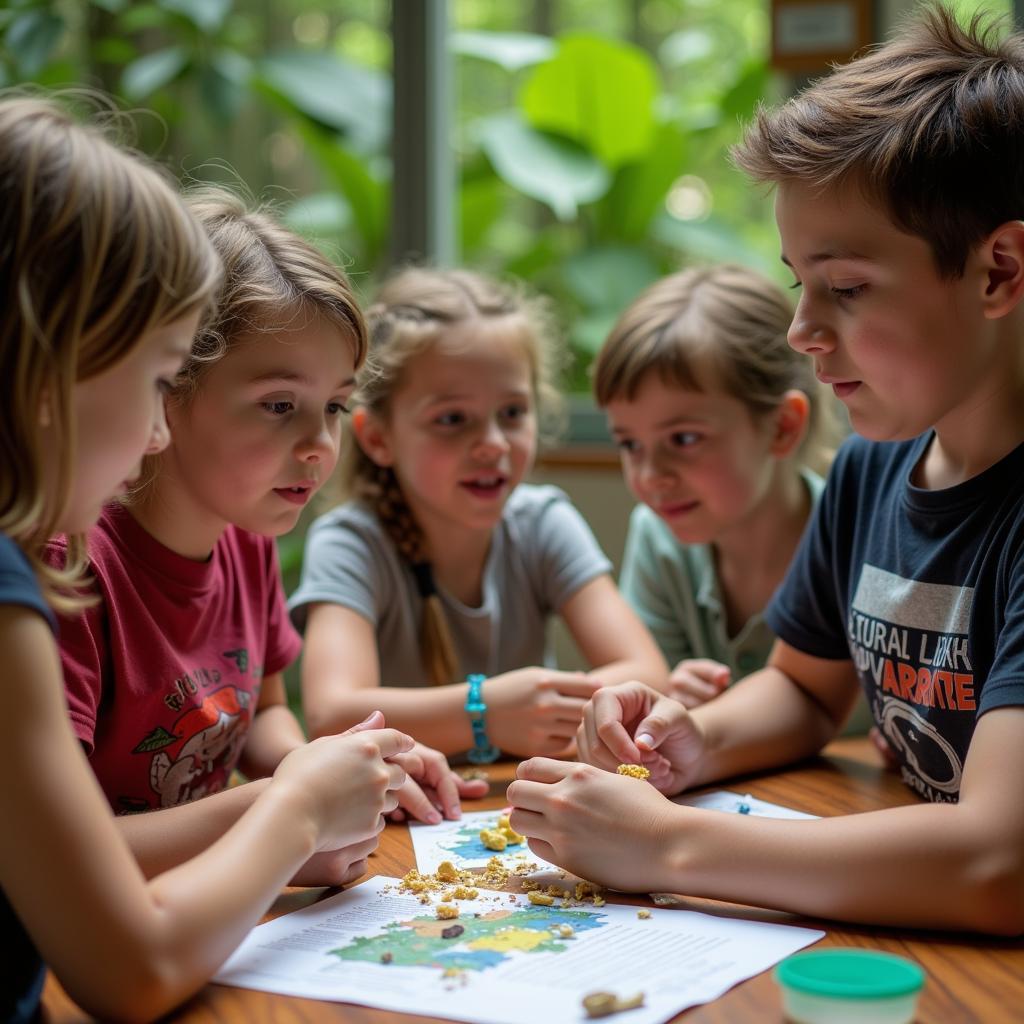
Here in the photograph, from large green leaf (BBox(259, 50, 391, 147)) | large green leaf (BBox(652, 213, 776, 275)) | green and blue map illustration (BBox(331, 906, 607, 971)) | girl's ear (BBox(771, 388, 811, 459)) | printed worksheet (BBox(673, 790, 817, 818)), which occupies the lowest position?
printed worksheet (BBox(673, 790, 817, 818))

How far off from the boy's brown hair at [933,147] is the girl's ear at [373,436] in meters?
0.73

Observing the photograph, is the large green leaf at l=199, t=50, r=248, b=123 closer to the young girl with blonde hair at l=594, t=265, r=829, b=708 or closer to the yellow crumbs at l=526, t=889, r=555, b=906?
the young girl with blonde hair at l=594, t=265, r=829, b=708

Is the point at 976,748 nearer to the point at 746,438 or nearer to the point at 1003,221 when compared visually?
the point at 1003,221

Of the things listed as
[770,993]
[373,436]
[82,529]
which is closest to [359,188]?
[373,436]

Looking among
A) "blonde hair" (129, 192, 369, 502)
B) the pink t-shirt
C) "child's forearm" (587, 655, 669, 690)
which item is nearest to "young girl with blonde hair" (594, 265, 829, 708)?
"child's forearm" (587, 655, 669, 690)

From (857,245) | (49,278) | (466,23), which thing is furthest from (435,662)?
(466,23)

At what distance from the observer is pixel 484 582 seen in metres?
1.66

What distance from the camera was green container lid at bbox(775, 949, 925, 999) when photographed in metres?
0.64

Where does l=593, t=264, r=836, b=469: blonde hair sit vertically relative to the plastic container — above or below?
above

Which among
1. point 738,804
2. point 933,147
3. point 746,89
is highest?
point 746,89

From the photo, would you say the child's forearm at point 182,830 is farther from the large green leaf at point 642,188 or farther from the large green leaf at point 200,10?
the large green leaf at point 200,10

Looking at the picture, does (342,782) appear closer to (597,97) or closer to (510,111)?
(597,97)

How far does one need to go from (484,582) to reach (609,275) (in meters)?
1.24

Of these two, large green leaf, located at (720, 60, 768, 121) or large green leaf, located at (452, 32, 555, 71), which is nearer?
large green leaf, located at (720, 60, 768, 121)
